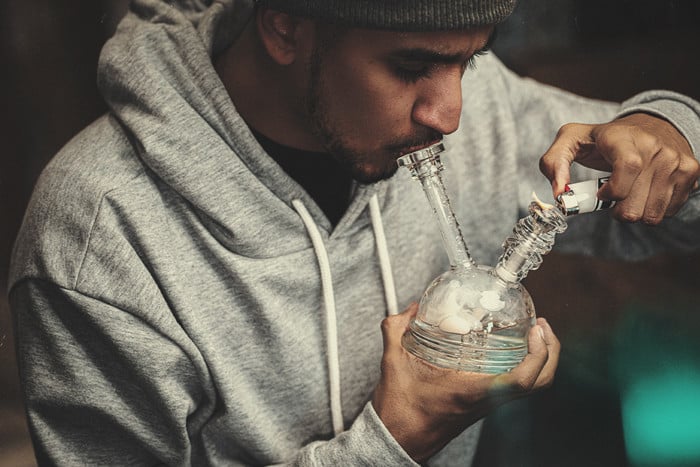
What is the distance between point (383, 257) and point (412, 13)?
0.30 metres

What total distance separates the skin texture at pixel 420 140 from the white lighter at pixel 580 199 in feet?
0.04

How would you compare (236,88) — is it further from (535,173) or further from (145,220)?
(535,173)

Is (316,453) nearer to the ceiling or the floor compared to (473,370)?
nearer to the floor

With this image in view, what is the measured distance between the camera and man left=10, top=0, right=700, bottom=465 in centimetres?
69

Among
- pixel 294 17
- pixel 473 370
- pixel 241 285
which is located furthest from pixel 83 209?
pixel 473 370

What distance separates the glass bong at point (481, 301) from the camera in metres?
0.61

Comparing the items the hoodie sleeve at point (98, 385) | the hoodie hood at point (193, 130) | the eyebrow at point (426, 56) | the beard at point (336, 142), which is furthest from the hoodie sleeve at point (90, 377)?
the eyebrow at point (426, 56)

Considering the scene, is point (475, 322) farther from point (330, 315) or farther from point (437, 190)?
point (330, 315)

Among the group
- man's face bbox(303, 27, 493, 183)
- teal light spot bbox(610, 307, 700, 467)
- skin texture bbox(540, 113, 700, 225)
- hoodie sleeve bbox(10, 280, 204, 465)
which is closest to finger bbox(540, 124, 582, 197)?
skin texture bbox(540, 113, 700, 225)

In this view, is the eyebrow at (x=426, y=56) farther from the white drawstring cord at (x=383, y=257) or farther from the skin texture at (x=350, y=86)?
the white drawstring cord at (x=383, y=257)

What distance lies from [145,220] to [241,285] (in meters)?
0.12

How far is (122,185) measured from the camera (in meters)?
0.75

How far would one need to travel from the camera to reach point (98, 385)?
72cm

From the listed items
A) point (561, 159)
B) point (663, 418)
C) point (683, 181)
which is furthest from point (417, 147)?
point (663, 418)
